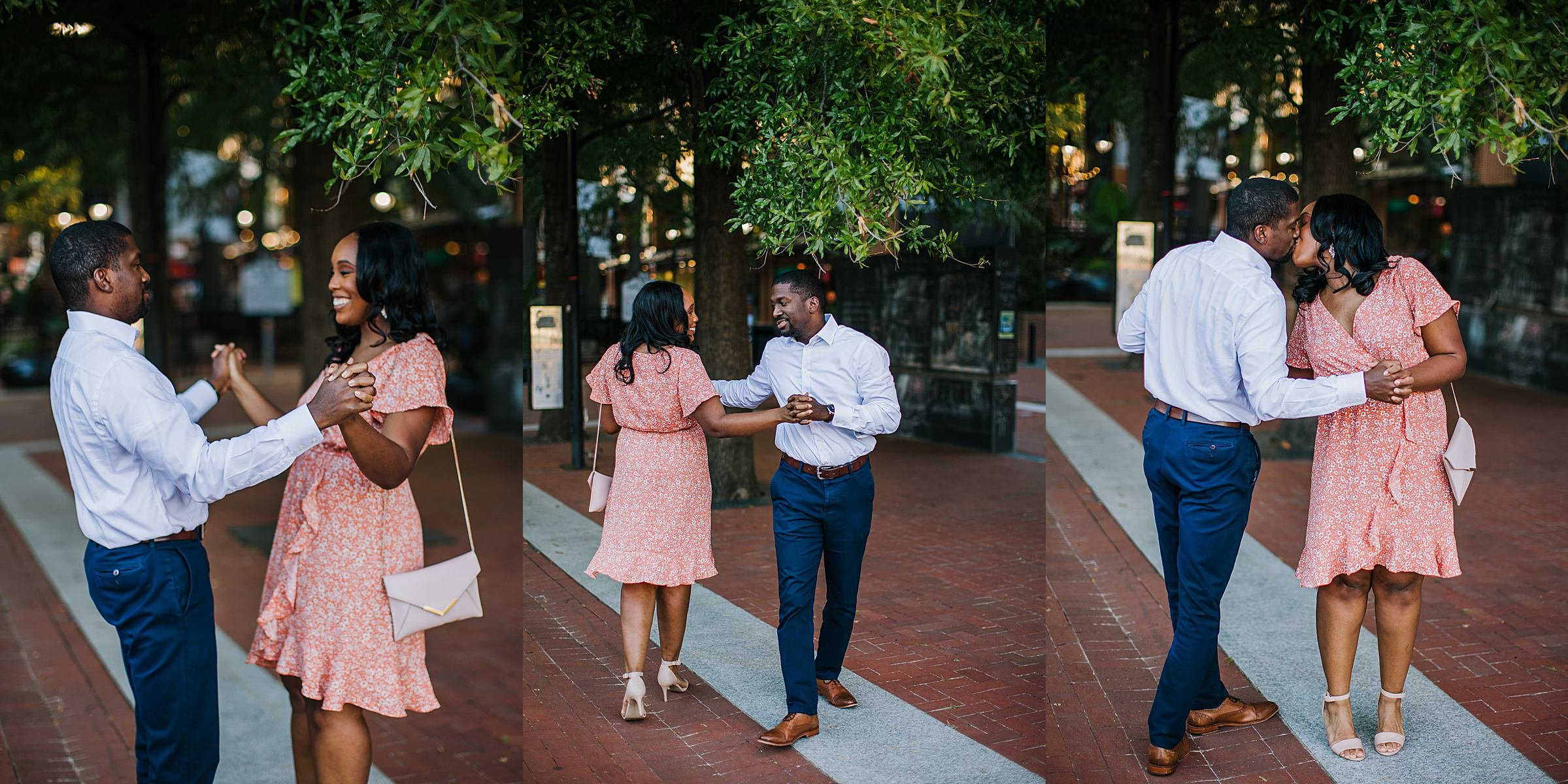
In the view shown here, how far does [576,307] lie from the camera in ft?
11.4

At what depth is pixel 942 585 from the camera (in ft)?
12.0

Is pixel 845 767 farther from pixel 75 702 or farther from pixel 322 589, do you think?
pixel 75 702

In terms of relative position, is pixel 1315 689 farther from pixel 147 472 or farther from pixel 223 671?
pixel 223 671

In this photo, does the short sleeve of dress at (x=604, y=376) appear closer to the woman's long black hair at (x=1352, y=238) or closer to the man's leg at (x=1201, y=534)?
the man's leg at (x=1201, y=534)

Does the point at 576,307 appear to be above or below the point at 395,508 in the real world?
above

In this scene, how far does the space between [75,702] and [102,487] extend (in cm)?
308

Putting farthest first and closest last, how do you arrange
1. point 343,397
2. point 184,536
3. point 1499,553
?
point 1499,553 → point 184,536 → point 343,397

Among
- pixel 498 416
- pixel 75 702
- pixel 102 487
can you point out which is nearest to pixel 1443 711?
pixel 102 487

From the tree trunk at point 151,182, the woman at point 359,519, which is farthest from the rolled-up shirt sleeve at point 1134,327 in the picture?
the tree trunk at point 151,182

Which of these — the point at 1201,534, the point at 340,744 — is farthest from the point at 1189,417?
the point at 340,744

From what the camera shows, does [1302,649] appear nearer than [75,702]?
Yes

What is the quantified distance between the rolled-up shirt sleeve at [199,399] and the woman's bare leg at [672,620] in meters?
1.42

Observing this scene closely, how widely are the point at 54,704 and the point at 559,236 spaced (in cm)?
384

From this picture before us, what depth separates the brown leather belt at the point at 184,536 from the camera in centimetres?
318
